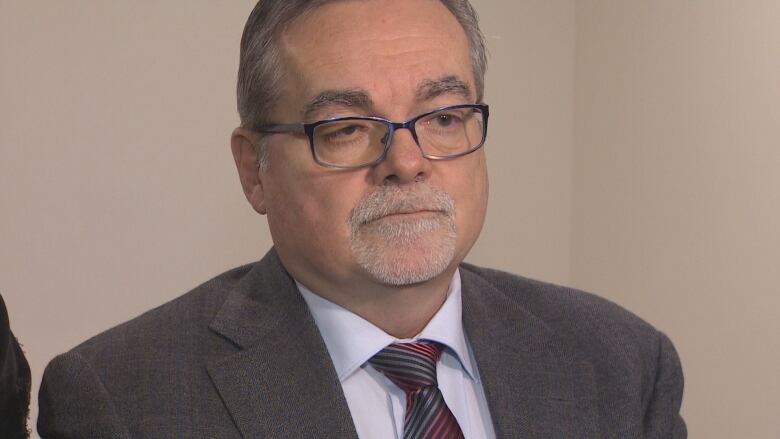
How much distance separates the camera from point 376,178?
5.17ft

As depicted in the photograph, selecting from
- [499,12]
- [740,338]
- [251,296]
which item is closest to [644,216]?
[740,338]

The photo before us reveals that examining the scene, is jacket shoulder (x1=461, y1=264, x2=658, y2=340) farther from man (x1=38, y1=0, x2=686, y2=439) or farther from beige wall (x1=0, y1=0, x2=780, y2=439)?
beige wall (x1=0, y1=0, x2=780, y2=439)

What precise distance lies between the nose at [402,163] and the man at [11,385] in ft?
1.86

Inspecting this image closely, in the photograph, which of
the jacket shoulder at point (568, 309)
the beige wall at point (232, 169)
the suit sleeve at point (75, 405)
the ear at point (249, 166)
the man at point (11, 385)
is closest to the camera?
the man at point (11, 385)

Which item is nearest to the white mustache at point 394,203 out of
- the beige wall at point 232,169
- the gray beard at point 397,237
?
the gray beard at point 397,237

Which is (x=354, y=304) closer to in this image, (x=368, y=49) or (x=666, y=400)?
(x=368, y=49)

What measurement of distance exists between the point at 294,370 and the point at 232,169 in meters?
1.17

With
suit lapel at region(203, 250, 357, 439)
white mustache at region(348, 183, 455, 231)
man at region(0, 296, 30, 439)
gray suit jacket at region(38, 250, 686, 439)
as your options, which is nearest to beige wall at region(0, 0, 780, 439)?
gray suit jacket at region(38, 250, 686, 439)

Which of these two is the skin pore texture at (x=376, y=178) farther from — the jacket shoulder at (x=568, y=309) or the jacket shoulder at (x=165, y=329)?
the jacket shoulder at (x=568, y=309)

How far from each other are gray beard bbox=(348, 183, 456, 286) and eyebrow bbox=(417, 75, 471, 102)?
146 mm

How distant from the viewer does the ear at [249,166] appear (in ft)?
5.77

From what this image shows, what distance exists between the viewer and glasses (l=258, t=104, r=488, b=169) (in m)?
1.58

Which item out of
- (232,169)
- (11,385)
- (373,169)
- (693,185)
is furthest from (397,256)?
(693,185)

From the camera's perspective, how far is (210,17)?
8.66ft
